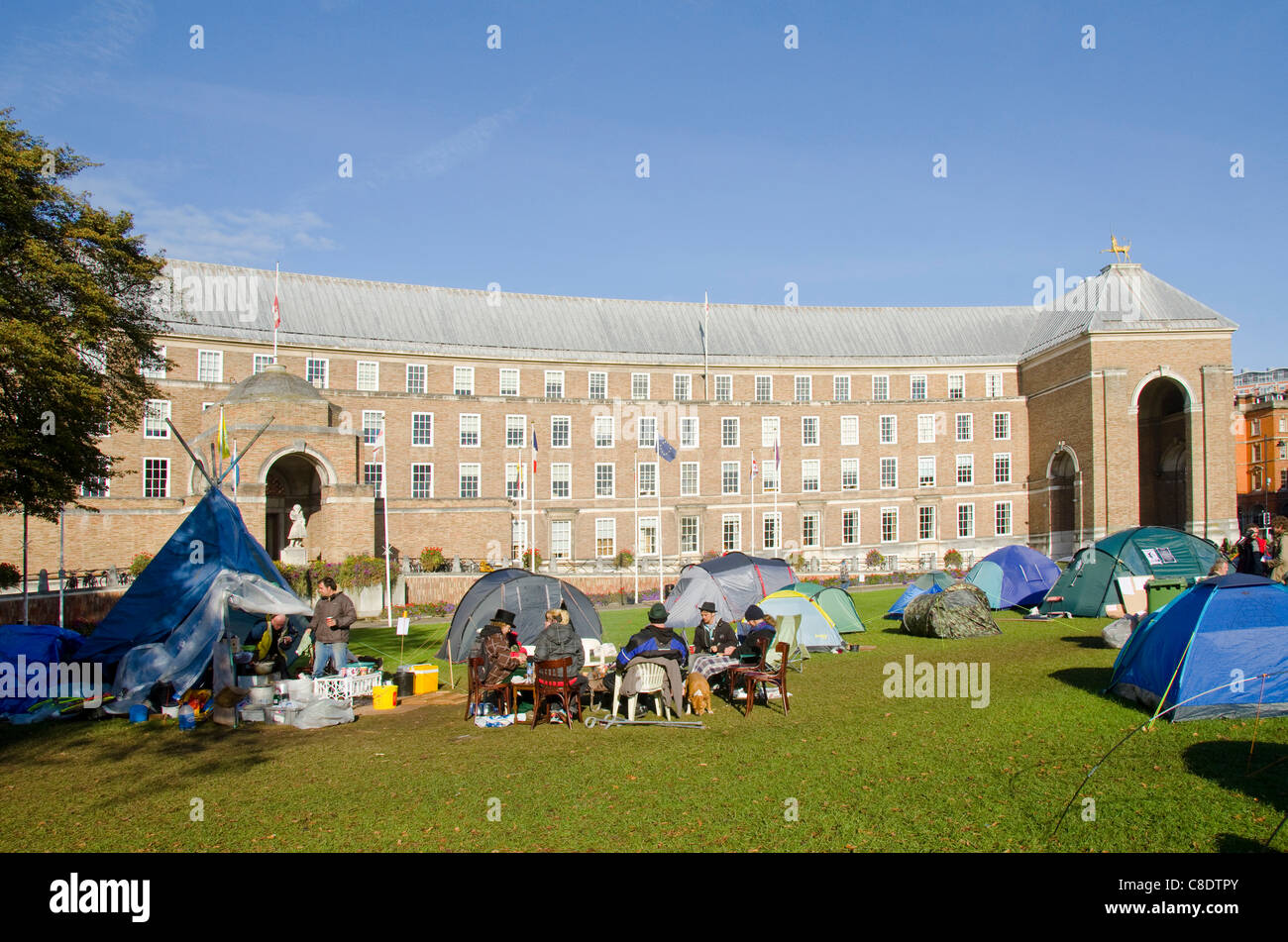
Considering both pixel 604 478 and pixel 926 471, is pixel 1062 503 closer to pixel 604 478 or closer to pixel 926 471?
pixel 926 471

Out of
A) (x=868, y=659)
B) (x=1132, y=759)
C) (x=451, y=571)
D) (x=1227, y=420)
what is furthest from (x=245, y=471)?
(x=1227, y=420)

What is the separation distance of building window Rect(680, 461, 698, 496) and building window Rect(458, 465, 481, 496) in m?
12.3

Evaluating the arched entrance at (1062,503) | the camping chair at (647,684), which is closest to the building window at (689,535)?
the arched entrance at (1062,503)

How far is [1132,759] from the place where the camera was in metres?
8.72

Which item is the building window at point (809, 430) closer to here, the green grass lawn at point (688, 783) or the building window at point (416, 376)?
the building window at point (416, 376)

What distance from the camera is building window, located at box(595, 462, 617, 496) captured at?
49781mm

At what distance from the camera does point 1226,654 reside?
1028 cm

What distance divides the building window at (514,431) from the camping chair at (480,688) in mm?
36253

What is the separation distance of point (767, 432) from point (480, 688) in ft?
138

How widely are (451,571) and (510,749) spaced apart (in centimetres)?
2676

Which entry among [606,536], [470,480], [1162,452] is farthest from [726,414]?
[1162,452]

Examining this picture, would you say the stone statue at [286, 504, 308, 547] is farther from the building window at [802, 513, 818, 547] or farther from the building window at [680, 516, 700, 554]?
the building window at [802, 513, 818, 547]

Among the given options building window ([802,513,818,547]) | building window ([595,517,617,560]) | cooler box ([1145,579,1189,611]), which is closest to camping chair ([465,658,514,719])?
cooler box ([1145,579,1189,611])
